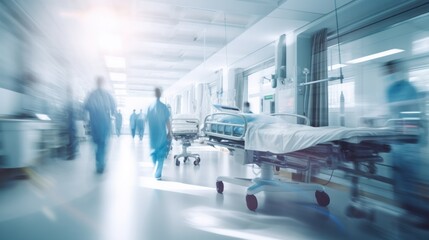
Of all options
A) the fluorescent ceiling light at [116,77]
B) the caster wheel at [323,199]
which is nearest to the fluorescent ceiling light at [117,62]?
the fluorescent ceiling light at [116,77]

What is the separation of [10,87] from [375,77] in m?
3.56

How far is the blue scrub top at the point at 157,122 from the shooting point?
3318 millimetres

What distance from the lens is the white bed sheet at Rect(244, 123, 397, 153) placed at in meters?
1.56

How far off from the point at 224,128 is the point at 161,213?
96 centimetres

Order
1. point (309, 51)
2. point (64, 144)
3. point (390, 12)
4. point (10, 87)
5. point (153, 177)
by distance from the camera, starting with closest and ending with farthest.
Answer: point (10, 87)
point (390, 12)
point (153, 177)
point (64, 144)
point (309, 51)

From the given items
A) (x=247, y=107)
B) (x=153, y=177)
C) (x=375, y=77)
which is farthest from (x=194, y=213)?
(x=247, y=107)

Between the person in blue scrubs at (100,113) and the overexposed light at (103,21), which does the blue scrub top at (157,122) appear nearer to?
the person in blue scrubs at (100,113)

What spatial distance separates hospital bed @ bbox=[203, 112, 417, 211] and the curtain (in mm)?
1827

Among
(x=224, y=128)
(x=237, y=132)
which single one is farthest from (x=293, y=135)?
(x=224, y=128)

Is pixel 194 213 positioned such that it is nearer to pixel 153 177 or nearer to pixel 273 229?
pixel 273 229

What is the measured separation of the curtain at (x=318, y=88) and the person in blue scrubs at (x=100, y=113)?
3.04m

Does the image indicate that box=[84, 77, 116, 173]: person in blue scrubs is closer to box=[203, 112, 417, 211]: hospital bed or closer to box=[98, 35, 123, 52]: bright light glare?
box=[203, 112, 417, 211]: hospital bed

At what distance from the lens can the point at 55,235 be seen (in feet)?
5.10

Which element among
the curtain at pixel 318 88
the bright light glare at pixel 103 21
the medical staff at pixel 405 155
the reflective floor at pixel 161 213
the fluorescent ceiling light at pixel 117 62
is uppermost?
the bright light glare at pixel 103 21
